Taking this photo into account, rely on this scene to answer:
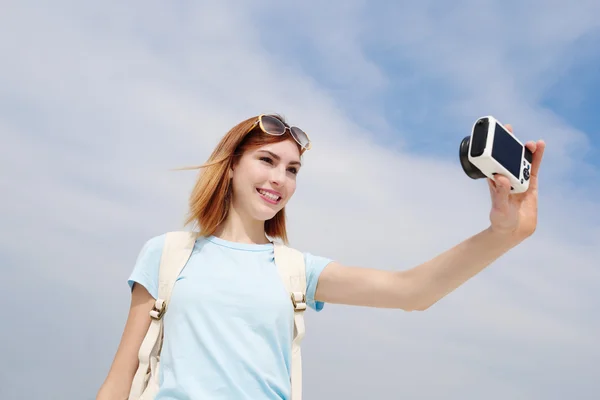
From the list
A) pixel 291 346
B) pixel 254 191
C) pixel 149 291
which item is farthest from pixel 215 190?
pixel 291 346

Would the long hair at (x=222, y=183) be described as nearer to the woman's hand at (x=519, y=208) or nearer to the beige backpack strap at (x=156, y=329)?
the beige backpack strap at (x=156, y=329)

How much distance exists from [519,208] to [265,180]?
2.04 m

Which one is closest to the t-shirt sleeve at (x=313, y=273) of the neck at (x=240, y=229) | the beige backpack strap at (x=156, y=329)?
the neck at (x=240, y=229)

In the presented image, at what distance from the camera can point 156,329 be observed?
4.55m

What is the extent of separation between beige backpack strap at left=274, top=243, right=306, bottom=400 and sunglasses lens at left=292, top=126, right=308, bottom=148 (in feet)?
3.14

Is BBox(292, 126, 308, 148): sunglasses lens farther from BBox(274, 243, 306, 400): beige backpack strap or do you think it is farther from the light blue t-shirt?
the light blue t-shirt

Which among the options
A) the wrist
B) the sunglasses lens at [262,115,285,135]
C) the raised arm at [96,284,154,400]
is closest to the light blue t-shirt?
the raised arm at [96,284,154,400]

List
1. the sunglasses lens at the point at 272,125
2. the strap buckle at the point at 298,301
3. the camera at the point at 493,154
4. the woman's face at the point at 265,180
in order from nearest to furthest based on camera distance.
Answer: the camera at the point at 493,154 < the strap buckle at the point at 298,301 < the woman's face at the point at 265,180 < the sunglasses lens at the point at 272,125

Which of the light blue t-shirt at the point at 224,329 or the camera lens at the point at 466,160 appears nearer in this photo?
the camera lens at the point at 466,160

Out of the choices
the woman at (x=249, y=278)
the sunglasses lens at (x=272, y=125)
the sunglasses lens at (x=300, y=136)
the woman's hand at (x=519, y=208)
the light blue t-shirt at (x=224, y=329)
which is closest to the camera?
the woman's hand at (x=519, y=208)

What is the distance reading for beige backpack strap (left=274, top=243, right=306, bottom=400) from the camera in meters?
4.54

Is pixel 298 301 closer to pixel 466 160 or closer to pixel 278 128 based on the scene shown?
pixel 278 128

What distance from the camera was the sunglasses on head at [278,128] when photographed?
5.17m

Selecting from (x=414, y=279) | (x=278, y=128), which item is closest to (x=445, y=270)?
(x=414, y=279)
